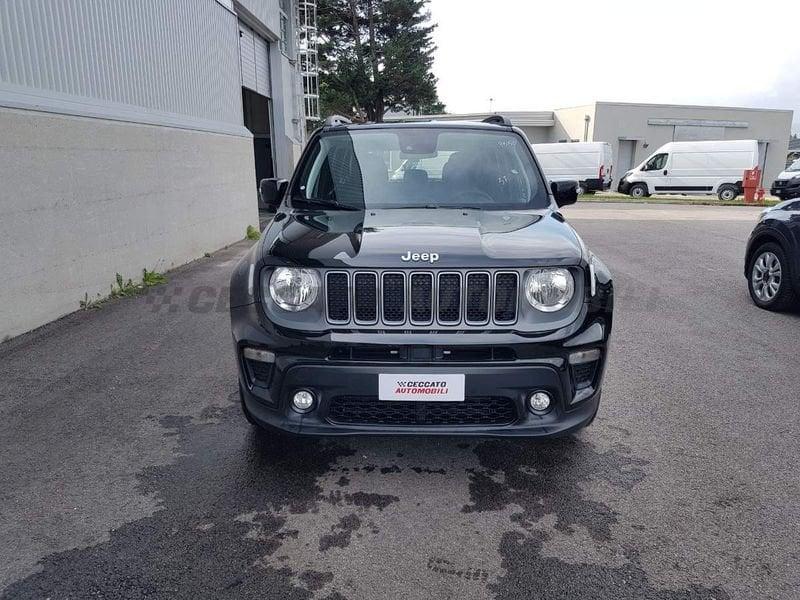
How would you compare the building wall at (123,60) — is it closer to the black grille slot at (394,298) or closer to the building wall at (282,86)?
the building wall at (282,86)

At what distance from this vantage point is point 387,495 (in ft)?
9.68

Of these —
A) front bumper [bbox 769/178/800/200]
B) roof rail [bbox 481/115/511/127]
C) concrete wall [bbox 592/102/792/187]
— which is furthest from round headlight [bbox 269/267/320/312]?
concrete wall [bbox 592/102/792/187]

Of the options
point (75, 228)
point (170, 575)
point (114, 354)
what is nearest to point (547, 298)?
point (170, 575)

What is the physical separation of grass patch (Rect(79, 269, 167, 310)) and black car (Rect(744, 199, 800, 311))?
7270 mm

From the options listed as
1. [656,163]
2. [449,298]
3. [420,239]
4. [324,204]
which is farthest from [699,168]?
[449,298]

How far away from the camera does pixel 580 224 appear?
15.5 m

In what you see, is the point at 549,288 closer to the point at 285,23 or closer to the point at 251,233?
the point at 251,233

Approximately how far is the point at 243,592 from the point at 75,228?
523 centimetres

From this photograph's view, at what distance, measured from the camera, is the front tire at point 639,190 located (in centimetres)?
2727

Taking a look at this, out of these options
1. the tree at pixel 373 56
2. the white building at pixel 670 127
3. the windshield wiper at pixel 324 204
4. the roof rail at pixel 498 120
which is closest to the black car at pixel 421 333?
the windshield wiper at pixel 324 204

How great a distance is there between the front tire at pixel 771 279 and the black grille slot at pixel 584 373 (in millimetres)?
4378

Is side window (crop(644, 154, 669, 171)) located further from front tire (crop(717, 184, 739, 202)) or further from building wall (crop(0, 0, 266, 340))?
building wall (crop(0, 0, 266, 340))

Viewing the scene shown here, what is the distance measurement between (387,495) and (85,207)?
206 inches

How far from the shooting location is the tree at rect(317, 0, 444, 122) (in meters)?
33.8
